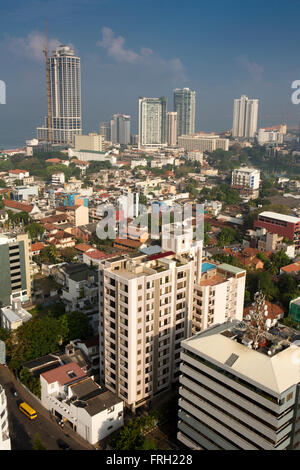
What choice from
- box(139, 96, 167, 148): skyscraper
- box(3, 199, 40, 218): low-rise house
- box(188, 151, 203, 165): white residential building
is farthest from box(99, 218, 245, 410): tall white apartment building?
box(139, 96, 167, 148): skyscraper

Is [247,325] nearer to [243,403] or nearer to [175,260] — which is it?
[243,403]

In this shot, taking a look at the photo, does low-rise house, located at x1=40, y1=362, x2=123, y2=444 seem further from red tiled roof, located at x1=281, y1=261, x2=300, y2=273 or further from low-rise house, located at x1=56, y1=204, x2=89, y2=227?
low-rise house, located at x1=56, y1=204, x2=89, y2=227

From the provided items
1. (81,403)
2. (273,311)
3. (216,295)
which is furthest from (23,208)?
(81,403)

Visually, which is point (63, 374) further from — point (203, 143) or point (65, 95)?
point (65, 95)

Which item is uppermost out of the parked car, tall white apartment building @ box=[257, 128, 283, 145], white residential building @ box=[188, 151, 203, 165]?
tall white apartment building @ box=[257, 128, 283, 145]

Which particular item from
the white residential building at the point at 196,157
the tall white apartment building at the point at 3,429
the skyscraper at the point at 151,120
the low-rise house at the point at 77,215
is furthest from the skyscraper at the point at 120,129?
the tall white apartment building at the point at 3,429

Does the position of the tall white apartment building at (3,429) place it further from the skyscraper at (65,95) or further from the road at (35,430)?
the skyscraper at (65,95)

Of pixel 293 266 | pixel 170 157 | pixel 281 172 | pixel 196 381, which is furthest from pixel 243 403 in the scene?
pixel 281 172
